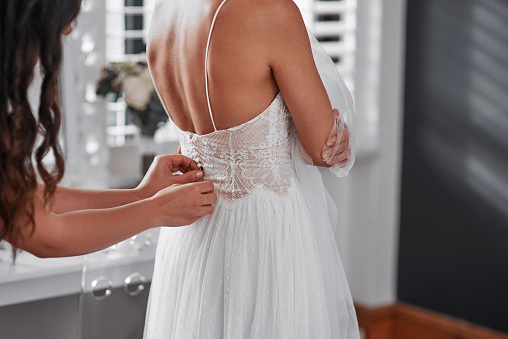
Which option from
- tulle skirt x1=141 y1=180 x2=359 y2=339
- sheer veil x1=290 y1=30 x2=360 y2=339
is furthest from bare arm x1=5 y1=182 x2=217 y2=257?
sheer veil x1=290 y1=30 x2=360 y2=339

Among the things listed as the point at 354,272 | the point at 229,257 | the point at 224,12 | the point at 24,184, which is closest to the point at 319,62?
the point at 224,12

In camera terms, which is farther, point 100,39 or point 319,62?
point 100,39

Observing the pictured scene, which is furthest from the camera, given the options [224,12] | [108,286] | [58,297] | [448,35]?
Result: [448,35]

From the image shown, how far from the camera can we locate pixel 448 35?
2.97m

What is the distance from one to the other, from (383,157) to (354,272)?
559 mm

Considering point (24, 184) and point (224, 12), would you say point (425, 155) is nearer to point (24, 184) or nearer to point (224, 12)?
point (224, 12)

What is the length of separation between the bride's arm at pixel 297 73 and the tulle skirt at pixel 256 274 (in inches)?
7.2

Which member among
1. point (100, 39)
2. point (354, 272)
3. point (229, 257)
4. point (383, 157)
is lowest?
point (354, 272)

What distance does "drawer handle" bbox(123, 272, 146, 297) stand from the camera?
1.91m

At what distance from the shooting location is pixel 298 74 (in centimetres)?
143

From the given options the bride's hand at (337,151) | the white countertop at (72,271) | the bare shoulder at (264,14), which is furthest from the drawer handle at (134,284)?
the bare shoulder at (264,14)

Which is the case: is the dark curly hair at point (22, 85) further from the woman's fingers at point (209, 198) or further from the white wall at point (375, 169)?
the white wall at point (375, 169)

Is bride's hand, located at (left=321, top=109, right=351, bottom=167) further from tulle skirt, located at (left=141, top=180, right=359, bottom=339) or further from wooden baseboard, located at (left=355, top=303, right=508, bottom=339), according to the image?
wooden baseboard, located at (left=355, top=303, right=508, bottom=339)

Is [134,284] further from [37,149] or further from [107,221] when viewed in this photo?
[37,149]
